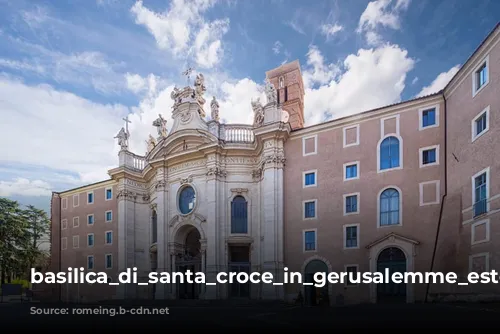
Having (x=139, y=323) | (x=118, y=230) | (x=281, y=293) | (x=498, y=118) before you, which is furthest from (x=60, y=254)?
(x=498, y=118)

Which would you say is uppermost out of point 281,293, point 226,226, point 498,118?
point 498,118

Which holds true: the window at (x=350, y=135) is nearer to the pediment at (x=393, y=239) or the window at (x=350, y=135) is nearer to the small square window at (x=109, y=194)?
the pediment at (x=393, y=239)

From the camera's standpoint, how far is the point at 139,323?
17766 mm

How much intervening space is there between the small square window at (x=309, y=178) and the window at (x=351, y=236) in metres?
4.17

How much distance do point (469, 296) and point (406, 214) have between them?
666cm

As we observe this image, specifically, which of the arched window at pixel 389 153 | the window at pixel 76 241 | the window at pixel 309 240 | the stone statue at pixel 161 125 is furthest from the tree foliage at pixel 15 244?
the arched window at pixel 389 153

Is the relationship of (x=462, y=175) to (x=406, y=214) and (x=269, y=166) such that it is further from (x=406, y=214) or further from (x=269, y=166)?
(x=269, y=166)

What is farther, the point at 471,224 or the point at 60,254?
the point at 60,254

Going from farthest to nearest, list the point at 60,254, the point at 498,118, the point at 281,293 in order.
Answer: the point at 60,254, the point at 281,293, the point at 498,118

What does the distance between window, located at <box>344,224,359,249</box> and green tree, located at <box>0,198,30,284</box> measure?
4558 centimetres

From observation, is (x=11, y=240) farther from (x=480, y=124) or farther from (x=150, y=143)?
(x=480, y=124)

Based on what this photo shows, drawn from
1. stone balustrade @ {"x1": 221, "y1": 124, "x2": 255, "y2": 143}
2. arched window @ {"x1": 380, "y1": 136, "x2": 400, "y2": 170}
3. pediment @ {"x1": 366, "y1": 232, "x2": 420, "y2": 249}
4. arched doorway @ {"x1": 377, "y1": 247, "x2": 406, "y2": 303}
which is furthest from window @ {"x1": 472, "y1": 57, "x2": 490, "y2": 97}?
stone balustrade @ {"x1": 221, "y1": 124, "x2": 255, "y2": 143}

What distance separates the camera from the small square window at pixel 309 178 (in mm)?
30277

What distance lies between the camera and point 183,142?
121ft
